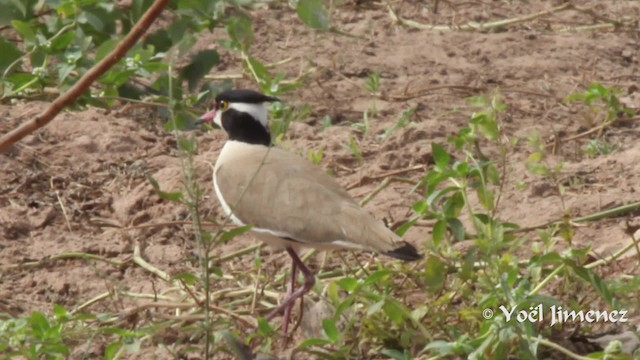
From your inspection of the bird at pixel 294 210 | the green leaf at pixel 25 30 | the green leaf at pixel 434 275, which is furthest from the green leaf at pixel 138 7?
the green leaf at pixel 434 275

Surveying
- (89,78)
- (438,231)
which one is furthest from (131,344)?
(89,78)

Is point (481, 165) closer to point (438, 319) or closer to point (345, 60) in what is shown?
point (438, 319)

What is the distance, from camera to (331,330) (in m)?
4.85

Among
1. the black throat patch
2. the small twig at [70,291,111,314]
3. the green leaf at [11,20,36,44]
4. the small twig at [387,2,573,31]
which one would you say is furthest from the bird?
the small twig at [387,2,573,31]

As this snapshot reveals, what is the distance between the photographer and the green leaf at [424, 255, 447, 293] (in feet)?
17.0

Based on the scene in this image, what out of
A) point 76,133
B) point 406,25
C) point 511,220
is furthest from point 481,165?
point 406,25

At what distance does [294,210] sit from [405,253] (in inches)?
24.8

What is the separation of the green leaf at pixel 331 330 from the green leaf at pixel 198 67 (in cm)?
275

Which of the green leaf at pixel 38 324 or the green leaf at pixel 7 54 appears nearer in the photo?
the green leaf at pixel 38 324

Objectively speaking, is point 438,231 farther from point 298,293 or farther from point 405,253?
point 298,293

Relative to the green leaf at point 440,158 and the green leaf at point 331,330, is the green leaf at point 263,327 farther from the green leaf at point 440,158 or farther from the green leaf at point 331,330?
the green leaf at point 440,158

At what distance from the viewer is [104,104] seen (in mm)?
6516

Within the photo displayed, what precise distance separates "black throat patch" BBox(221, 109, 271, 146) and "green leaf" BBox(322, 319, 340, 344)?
5.88ft

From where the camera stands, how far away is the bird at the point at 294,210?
18.0 feet
